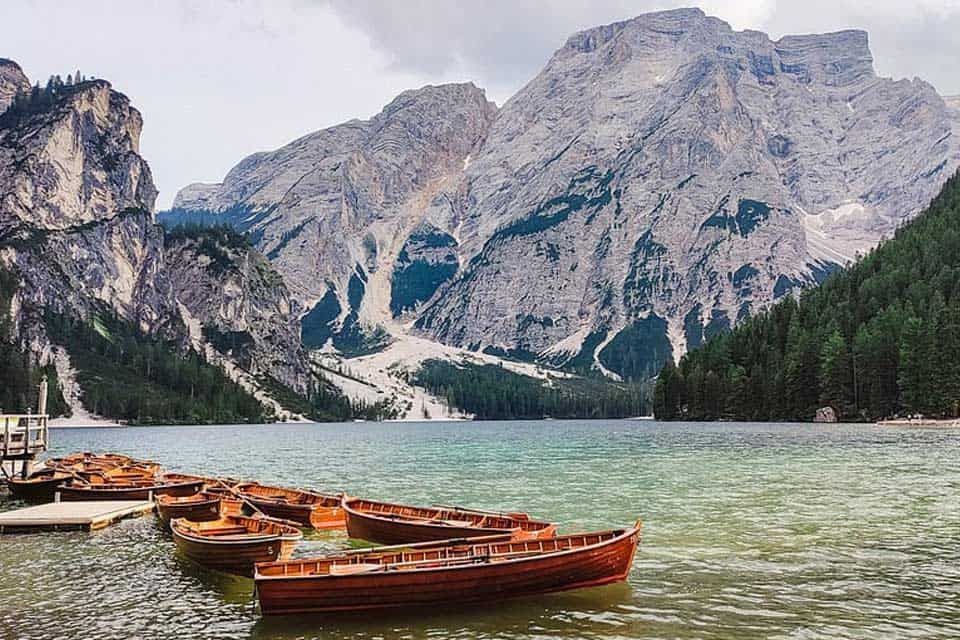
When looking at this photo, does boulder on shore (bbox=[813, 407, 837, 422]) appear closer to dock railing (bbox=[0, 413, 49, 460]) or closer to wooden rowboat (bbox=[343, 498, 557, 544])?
dock railing (bbox=[0, 413, 49, 460])

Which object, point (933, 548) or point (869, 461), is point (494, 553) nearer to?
point (933, 548)

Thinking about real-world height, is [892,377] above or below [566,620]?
above

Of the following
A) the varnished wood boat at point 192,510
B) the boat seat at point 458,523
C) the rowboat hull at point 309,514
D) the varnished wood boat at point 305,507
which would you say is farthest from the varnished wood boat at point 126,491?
the boat seat at point 458,523

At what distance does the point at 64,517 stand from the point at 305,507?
1389 cm

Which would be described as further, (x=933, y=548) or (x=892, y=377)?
(x=892, y=377)

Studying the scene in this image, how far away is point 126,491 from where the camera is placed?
55.1m

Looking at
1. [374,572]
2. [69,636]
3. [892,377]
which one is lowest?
[69,636]

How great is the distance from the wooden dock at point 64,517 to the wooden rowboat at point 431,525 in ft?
54.3

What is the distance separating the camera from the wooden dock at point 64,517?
44.3 m

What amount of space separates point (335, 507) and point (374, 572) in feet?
66.5

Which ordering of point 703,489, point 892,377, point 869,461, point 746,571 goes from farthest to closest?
point 892,377
point 869,461
point 703,489
point 746,571

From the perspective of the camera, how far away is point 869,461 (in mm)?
76875

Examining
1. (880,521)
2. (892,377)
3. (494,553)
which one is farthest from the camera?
(892,377)

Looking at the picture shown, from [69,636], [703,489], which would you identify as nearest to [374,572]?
[69,636]
